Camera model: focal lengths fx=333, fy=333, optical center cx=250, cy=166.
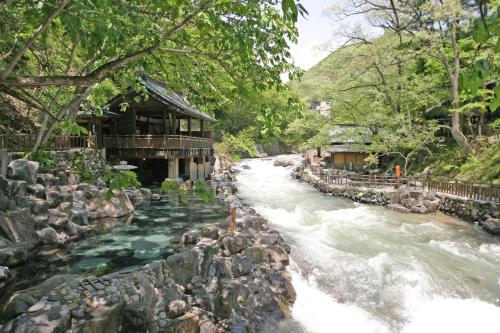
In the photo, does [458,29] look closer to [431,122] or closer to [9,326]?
[431,122]

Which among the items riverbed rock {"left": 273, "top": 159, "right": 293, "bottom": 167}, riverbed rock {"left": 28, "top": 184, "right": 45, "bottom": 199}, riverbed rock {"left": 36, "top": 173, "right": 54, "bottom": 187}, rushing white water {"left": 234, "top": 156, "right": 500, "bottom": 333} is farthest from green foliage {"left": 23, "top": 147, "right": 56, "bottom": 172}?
riverbed rock {"left": 273, "top": 159, "right": 293, "bottom": 167}

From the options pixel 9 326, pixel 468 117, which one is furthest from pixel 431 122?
pixel 9 326

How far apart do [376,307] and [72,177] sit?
12033 millimetres

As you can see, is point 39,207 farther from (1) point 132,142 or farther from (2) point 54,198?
(1) point 132,142

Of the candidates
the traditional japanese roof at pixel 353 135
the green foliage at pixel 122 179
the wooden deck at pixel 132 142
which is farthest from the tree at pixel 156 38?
the traditional japanese roof at pixel 353 135

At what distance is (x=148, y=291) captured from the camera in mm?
6117

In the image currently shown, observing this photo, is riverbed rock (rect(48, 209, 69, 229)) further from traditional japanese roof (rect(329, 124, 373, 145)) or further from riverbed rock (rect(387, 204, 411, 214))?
traditional japanese roof (rect(329, 124, 373, 145))

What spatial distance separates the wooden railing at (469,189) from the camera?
15.9m

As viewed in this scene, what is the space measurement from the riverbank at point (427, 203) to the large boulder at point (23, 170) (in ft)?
57.3

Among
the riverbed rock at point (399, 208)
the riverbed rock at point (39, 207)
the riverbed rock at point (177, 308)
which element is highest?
the riverbed rock at point (39, 207)

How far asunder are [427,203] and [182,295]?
15966mm

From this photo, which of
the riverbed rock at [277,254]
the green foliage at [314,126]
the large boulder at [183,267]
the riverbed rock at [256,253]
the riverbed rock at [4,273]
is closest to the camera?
the riverbed rock at [4,273]

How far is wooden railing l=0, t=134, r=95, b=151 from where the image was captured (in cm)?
1266

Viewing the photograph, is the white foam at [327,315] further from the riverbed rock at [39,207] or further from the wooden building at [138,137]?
the wooden building at [138,137]
